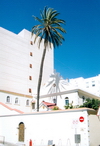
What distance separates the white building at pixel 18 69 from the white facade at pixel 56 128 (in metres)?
14.0

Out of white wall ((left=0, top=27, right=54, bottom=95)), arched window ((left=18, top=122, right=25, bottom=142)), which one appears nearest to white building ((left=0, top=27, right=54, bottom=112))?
white wall ((left=0, top=27, right=54, bottom=95))

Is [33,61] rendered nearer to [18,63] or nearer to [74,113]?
[18,63]

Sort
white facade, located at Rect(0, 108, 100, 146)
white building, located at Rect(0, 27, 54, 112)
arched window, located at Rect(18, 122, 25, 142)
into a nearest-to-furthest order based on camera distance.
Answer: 1. white facade, located at Rect(0, 108, 100, 146)
2. arched window, located at Rect(18, 122, 25, 142)
3. white building, located at Rect(0, 27, 54, 112)

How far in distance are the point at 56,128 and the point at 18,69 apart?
2685 cm

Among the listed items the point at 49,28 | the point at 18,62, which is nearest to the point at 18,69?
the point at 18,62

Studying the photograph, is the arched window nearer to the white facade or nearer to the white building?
the white facade

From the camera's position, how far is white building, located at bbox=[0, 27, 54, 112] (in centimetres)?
3917

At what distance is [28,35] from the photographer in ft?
160

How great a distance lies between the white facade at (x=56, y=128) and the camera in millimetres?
17438

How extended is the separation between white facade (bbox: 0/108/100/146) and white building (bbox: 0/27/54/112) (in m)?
14.0

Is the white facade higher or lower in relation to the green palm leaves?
lower

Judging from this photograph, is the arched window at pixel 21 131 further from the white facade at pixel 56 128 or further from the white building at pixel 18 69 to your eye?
the white building at pixel 18 69

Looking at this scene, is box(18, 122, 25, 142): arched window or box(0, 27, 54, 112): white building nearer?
box(18, 122, 25, 142): arched window

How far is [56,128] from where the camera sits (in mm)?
19344
